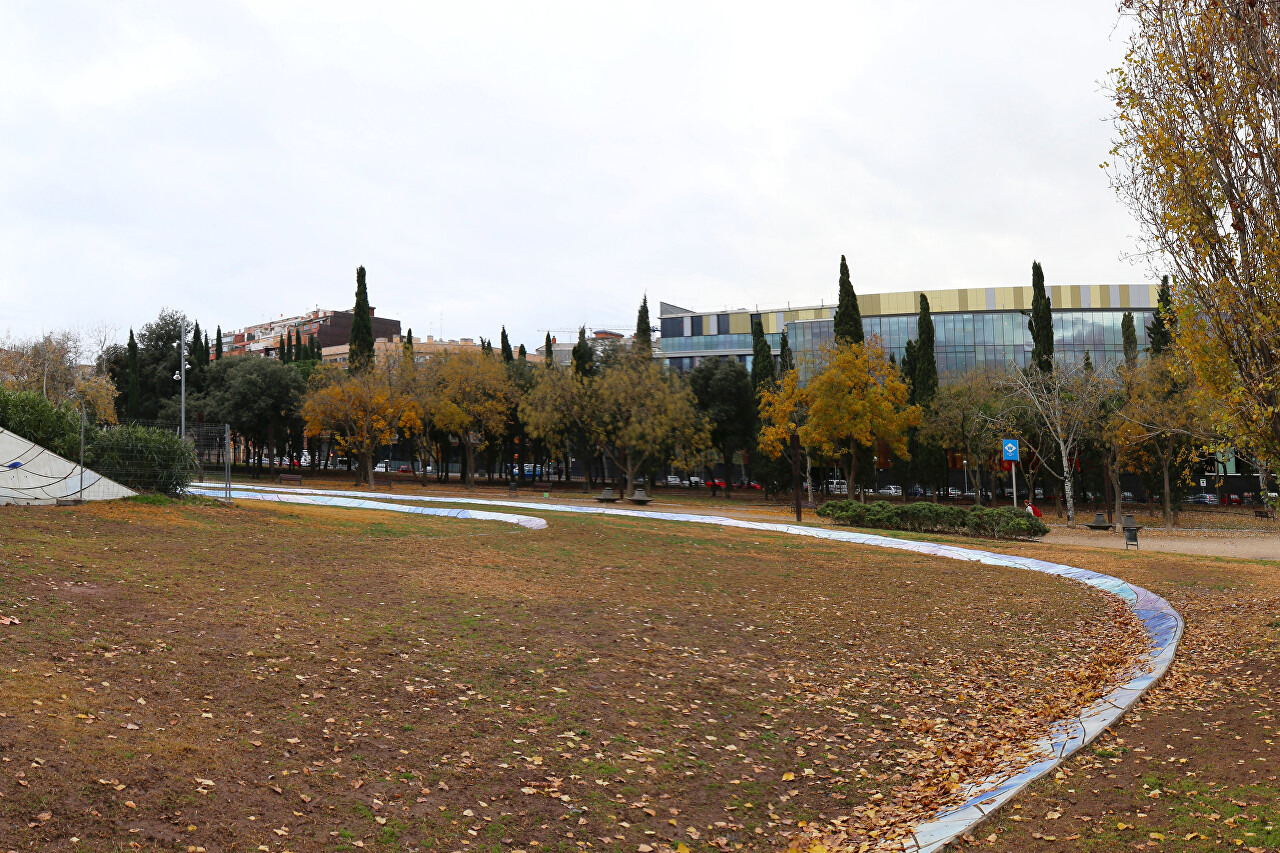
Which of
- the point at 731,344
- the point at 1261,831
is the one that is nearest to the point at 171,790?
the point at 1261,831

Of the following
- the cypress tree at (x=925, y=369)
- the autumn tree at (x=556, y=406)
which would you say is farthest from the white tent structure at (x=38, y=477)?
the cypress tree at (x=925, y=369)

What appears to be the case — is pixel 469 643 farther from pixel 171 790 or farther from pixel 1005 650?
pixel 1005 650

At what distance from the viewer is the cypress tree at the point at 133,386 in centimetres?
6575

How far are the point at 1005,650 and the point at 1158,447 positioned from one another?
32720 mm

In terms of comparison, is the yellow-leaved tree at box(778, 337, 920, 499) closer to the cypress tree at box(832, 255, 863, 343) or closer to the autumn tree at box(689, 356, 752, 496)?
the cypress tree at box(832, 255, 863, 343)

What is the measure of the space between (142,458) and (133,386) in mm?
53751

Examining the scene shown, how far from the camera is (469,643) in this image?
10.2 metres

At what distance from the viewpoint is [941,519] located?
97.3 feet

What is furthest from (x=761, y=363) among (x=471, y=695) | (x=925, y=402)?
(x=471, y=695)

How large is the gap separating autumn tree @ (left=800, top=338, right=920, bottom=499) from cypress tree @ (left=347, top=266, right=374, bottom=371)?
28.2 metres

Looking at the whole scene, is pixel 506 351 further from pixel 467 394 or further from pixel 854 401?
pixel 854 401

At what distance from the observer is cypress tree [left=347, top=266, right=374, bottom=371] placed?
5366cm

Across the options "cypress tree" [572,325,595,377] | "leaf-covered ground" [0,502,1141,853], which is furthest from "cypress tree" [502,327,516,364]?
"leaf-covered ground" [0,502,1141,853]

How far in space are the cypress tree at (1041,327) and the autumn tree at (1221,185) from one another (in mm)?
40904
